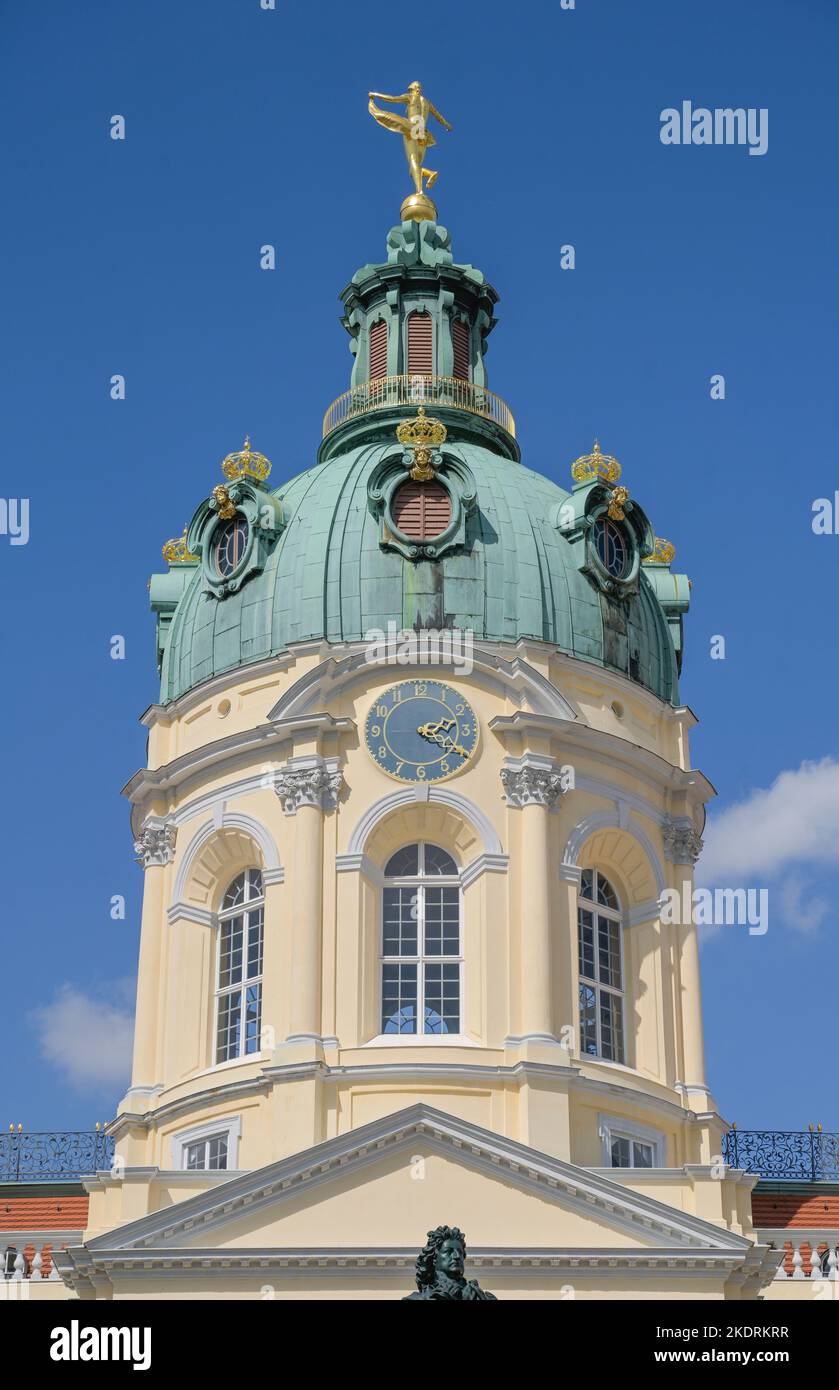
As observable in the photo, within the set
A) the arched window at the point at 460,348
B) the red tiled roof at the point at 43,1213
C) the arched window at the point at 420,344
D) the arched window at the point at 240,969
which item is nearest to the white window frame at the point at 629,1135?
the arched window at the point at 240,969

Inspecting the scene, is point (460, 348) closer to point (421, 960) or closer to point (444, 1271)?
point (421, 960)

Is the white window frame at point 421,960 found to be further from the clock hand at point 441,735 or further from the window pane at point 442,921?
the clock hand at point 441,735

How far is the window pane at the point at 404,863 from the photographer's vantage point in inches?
1606

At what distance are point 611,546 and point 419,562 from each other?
3.96 meters

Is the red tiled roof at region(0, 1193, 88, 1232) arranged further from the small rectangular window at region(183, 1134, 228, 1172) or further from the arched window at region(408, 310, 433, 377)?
the arched window at region(408, 310, 433, 377)

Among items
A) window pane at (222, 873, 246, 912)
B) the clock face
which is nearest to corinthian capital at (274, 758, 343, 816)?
the clock face

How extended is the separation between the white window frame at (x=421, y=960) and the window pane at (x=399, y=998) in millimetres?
110

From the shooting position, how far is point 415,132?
164ft

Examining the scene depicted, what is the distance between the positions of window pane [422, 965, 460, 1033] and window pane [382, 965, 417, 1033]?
0.77 feet

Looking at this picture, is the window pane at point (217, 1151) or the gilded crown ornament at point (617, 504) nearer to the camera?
the window pane at point (217, 1151)

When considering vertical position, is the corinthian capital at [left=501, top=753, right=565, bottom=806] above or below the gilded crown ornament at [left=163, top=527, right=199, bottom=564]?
below

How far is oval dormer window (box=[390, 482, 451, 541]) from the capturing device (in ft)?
139

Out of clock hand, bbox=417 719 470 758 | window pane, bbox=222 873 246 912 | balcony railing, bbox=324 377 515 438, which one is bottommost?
window pane, bbox=222 873 246 912

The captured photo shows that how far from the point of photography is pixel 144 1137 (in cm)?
4034
